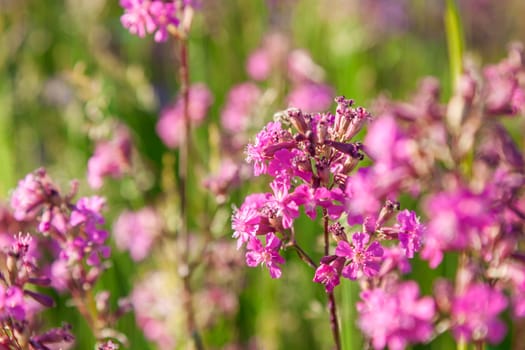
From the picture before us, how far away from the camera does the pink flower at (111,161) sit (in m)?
1.91

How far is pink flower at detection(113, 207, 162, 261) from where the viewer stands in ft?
6.27

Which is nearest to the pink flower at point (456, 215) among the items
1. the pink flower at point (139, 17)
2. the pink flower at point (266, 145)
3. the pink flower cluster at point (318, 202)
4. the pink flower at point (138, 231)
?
the pink flower cluster at point (318, 202)

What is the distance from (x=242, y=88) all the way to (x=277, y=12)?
1.14 metres

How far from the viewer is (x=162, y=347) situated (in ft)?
6.30

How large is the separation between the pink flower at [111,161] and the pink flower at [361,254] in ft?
3.32

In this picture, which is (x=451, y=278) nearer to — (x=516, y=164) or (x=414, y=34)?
(x=516, y=164)

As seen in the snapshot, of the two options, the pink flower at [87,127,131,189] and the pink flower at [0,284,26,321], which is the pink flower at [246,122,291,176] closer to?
the pink flower at [0,284,26,321]

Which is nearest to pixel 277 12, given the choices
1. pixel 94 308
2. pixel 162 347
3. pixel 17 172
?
pixel 17 172

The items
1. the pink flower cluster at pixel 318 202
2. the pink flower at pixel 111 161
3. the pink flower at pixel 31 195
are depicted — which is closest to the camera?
the pink flower cluster at pixel 318 202

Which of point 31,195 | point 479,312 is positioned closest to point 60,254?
point 31,195

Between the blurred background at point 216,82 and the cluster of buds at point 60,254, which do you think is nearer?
the cluster of buds at point 60,254

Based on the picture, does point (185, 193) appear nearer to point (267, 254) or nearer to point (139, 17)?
point (139, 17)

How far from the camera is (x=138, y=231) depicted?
6.70 ft

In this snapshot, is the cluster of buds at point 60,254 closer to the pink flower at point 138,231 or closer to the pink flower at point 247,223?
the pink flower at point 247,223
